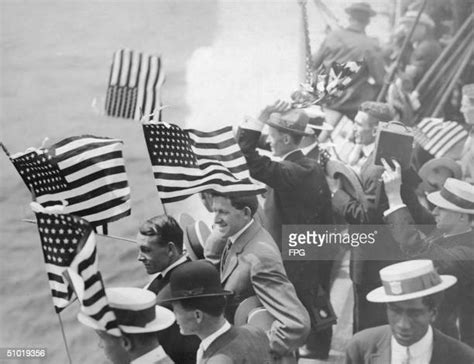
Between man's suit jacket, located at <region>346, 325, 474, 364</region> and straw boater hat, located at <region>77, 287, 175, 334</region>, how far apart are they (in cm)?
98

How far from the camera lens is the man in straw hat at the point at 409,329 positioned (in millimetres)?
4864

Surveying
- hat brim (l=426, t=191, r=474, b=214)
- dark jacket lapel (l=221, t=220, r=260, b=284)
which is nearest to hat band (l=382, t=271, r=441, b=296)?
hat brim (l=426, t=191, r=474, b=214)

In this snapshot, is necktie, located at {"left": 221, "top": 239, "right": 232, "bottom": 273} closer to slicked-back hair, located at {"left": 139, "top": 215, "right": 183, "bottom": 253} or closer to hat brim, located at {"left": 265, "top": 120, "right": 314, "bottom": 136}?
slicked-back hair, located at {"left": 139, "top": 215, "right": 183, "bottom": 253}

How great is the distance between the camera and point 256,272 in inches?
190

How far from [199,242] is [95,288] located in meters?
0.63

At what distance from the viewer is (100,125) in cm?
501

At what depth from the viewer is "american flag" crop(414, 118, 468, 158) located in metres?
5.01

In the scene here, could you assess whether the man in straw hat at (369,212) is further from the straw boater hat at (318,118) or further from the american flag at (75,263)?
the american flag at (75,263)

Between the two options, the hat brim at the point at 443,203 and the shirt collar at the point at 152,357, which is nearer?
the shirt collar at the point at 152,357

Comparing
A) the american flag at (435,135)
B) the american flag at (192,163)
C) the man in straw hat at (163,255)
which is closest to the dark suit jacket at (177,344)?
→ the man in straw hat at (163,255)

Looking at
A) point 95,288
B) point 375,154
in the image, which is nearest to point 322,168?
point 375,154

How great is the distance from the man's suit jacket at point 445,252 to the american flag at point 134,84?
140cm

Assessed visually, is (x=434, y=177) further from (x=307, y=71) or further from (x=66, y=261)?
(x=66, y=261)

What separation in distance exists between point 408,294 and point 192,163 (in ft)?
4.25
